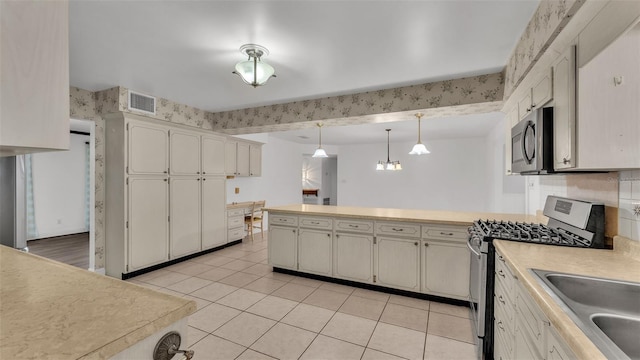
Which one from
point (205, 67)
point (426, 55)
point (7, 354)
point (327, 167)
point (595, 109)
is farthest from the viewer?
point (327, 167)

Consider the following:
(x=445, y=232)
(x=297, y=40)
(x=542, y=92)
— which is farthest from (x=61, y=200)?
(x=542, y=92)

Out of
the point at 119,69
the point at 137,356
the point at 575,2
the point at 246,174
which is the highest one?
the point at 119,69

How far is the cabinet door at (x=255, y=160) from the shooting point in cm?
582

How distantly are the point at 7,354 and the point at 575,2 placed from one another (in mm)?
2568

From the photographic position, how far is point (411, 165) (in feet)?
25.5

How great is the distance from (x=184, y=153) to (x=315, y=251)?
99.0 inches

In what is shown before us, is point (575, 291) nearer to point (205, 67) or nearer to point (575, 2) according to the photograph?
point (575, 2)

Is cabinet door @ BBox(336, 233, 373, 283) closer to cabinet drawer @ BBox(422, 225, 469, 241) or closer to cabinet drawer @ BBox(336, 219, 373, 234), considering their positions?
cabinet drawer @ BBox(336, 219, 373, 234)

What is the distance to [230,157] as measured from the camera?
530 centimetres

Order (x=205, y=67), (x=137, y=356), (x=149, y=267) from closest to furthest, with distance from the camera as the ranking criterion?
(x=137, y=356) → (x=205, y=67) → (x=149, y=267)

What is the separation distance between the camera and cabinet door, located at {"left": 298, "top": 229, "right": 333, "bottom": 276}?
11.0 feet

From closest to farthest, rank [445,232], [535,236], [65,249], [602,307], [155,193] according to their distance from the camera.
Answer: [602,307], [535,236], [445,232], [155,193], [65,249]

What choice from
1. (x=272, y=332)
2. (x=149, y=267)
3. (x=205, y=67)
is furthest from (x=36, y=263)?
(x=149, y=267)

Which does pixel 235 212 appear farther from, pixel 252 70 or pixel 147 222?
pixel 252 70
